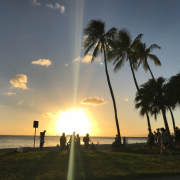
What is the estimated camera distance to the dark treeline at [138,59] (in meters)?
22.7

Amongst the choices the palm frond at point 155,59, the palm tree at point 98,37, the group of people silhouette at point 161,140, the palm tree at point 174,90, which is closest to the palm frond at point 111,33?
the palm tree at point 98,37

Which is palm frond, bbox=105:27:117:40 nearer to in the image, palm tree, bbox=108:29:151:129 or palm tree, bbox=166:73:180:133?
palm tree, bbox=108:29:151:129

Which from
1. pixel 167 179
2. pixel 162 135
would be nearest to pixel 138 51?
pixel 162 135

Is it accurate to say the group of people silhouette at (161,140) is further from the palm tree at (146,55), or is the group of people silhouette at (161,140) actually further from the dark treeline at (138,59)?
the palm tree at (146,55)

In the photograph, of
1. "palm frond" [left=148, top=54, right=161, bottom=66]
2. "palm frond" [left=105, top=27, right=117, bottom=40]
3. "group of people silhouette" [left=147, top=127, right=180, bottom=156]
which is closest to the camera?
"group of people silhouette" [left=147, top=127, right=180, bottom=156]

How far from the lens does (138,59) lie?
30.6 metres

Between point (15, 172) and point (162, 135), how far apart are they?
9644 millimetres

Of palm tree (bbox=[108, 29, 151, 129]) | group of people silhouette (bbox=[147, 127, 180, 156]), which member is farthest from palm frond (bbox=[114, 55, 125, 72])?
group of people silhouette (bbox=[147, 127, 180, 156])

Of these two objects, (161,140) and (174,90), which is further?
(174,90)

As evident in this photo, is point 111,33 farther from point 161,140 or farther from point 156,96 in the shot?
point 161,140

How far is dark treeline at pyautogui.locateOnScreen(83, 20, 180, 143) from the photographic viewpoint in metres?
22.7

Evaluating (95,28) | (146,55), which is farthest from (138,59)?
(95,28)

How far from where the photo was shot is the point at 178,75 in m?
22.0

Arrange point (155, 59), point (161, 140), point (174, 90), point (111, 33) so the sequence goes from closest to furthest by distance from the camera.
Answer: point (161, 140), point (174, 90), point (111, 33), point (155, 59)
